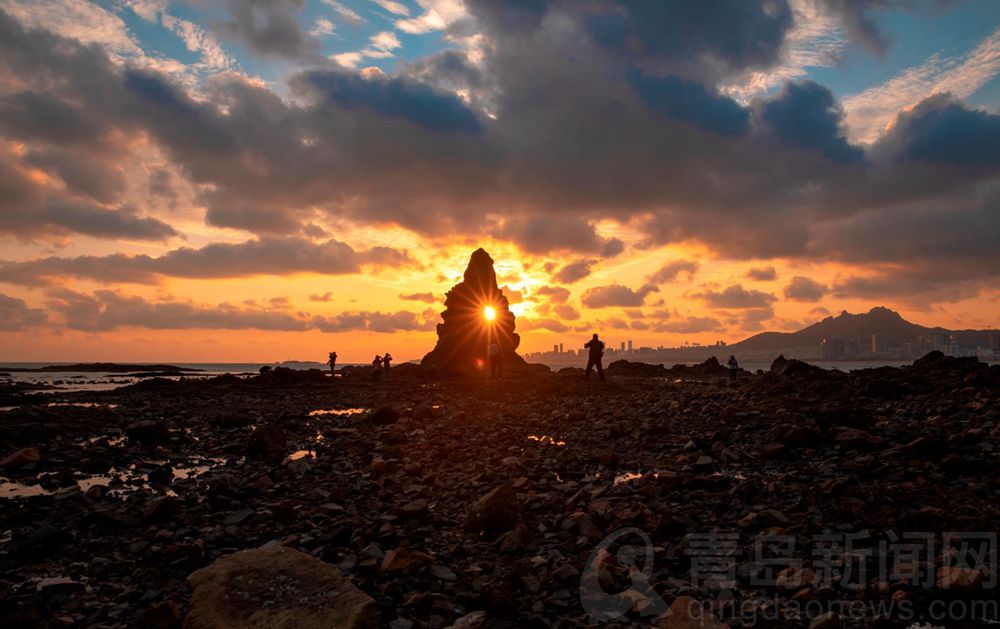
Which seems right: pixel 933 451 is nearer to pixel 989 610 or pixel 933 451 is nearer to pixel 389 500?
pixel 989 610

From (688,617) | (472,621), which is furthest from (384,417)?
(688,617)

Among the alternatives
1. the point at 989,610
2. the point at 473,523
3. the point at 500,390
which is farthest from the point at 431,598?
the point at 500,390

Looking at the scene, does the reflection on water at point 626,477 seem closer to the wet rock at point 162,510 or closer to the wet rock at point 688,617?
the wet rock at point 688,617

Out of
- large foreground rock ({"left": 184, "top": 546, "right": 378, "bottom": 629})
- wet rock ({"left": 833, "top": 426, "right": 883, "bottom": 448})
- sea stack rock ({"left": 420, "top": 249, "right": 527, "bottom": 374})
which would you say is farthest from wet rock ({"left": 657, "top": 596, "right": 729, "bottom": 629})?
sea stack rock ({"left": 420, "top": 249, "right": 527, "bottom": 374})

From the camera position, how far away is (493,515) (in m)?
8.05

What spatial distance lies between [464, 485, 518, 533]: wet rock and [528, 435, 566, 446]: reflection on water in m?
6.51

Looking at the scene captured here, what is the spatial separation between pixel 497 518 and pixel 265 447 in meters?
8.90

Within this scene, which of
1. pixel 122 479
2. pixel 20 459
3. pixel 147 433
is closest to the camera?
pixel 122 479

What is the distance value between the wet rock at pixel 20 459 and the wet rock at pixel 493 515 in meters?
11.9

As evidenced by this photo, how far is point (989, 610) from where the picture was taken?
5172mm

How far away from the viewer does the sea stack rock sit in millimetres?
65375

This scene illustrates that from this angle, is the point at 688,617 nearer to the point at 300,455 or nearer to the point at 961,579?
the point at 961,579

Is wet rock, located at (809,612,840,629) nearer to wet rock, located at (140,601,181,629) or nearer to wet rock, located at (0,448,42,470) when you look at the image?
wet rock, located at (140,601,181,629)

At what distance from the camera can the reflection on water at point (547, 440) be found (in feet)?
48.5
